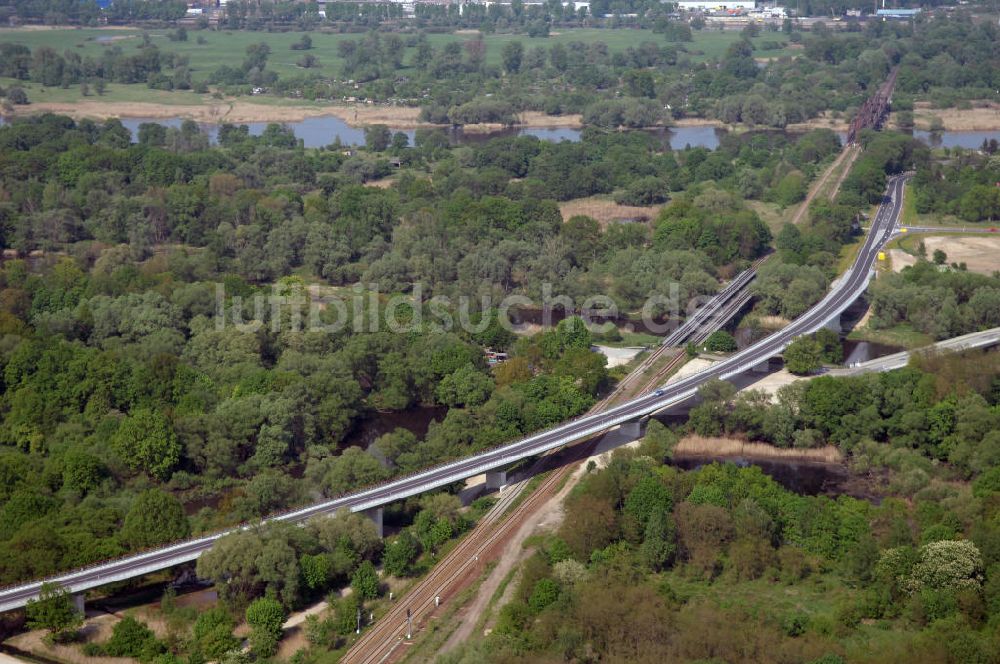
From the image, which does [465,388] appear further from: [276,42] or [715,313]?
[276,42]

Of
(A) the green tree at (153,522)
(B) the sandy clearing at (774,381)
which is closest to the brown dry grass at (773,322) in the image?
(B) the sandy clearing at (774,381)

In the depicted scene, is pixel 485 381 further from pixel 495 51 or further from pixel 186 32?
pixel 186 32

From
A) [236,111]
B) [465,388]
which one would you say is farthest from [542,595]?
[236,111]

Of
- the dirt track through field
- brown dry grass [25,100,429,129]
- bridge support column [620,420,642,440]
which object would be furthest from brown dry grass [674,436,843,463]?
brown dry grass [25,100,429,129]

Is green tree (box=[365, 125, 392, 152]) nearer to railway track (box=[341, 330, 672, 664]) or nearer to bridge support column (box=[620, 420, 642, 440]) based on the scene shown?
railway track (box=[341, 330, 672, 664])

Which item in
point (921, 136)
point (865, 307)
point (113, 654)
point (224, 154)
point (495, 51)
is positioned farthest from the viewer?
point (495, 51)

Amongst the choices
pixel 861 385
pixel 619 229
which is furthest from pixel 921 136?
pixel 861 385
